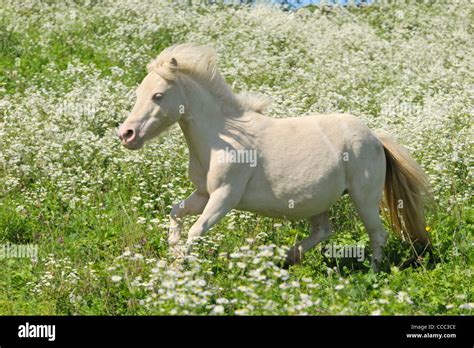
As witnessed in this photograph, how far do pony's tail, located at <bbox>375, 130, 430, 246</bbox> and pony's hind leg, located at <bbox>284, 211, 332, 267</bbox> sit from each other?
0.73 m

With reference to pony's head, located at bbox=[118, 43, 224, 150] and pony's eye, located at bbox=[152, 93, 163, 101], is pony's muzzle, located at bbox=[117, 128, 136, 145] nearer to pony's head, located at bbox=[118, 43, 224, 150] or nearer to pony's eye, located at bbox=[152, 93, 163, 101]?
pony's head, located at bbox=[118, 43, 224, 150]

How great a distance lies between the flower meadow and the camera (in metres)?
6.29

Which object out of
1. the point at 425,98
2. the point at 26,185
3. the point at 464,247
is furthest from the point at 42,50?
the point at 464,247

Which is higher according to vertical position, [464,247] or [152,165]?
[152,165]

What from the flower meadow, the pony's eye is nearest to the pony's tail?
the flower meadow

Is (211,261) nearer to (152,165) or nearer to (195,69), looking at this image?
(195,69)

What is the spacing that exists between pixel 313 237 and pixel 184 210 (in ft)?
4.45

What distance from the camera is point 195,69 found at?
279 inches

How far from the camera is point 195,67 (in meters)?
7.08

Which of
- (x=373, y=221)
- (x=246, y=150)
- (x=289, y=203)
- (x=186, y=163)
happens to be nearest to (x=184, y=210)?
(x=246, y=150)

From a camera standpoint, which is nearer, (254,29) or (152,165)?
(152,165)

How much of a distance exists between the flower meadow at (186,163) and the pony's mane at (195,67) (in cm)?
80
